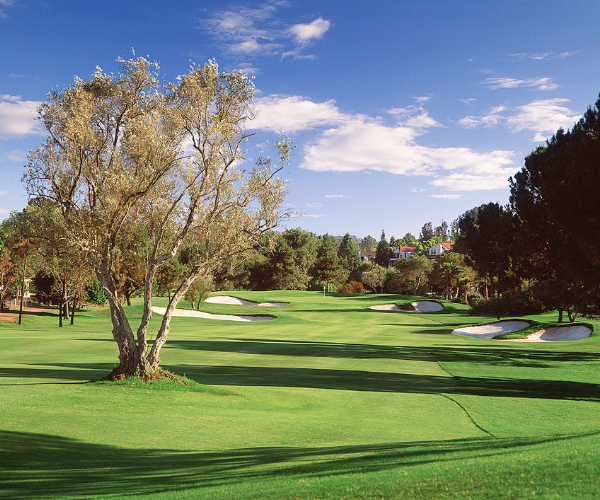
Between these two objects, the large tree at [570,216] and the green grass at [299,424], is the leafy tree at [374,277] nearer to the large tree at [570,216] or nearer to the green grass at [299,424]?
the green grass at [299,424]

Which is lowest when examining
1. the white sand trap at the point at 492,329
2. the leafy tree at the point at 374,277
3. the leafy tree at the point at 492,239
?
the white sand trap at the point at 492,329

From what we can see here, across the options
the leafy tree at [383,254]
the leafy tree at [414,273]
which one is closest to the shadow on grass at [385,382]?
the leafy tree at [414,273]

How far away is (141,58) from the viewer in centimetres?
1617

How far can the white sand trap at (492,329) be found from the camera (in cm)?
4641

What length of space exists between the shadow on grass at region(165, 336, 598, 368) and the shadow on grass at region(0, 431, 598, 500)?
60.4ft

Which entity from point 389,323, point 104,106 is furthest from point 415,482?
point 389,323

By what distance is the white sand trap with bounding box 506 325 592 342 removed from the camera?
135 ft

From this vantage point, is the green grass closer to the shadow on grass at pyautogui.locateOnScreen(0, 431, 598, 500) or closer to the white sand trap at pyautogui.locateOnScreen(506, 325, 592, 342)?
the shadow on grass at pyautogui.locateOnScreen(0, 431, 598, 500)

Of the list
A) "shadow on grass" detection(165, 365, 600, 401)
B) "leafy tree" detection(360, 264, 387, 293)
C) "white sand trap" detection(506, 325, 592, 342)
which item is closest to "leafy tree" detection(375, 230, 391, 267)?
"leafy tree" detection(360, 264, 387, 293)

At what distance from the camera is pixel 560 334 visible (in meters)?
42.3

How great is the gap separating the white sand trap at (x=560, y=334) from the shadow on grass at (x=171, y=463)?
35.0 meters

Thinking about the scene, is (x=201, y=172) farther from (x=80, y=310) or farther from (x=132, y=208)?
(x=80, y=310)

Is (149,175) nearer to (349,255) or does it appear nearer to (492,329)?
(492,329)

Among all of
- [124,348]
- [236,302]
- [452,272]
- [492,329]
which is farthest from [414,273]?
[124,348]
